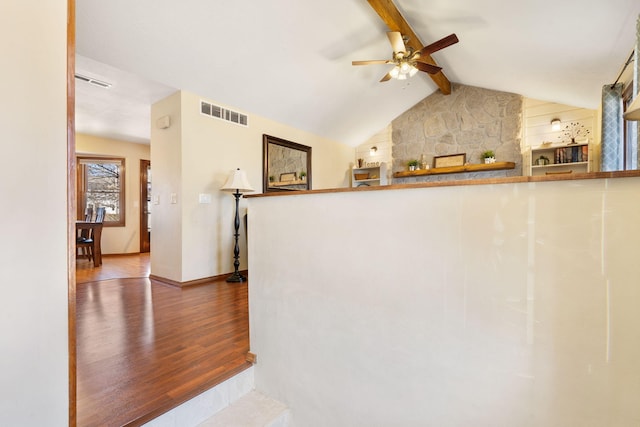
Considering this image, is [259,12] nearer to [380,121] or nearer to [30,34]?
[30,34]

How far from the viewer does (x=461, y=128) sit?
17.2 ft

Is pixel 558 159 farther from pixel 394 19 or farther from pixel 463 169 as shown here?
pixel 394 19

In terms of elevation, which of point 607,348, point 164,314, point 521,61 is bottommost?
point 164,314

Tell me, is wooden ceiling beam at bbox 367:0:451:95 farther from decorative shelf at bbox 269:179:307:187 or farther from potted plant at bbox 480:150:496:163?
decorative shelf at bbox 269:179:307:187

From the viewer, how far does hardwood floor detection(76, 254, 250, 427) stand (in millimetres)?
1366

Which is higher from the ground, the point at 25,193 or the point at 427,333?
the point at 25,193

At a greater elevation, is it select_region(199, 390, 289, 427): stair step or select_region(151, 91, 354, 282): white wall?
select_region(151, 91, 354, 282): white wall

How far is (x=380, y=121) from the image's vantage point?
5781 millimetres

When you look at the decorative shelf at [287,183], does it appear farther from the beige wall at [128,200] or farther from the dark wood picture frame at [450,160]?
the beige wall at [128,200]

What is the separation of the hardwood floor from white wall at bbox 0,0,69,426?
1.00ft

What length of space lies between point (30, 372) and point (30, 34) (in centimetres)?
125

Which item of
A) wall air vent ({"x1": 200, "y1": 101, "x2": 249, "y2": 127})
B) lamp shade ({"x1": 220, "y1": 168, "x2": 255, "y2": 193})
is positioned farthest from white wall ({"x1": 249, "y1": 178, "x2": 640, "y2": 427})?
wall air vent ({"x1": 200, "y1": 101, "x2": 249, "y2": 127})

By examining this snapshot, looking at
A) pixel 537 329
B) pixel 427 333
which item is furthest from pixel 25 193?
pixel 537 329

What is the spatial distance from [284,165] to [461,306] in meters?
3.92
